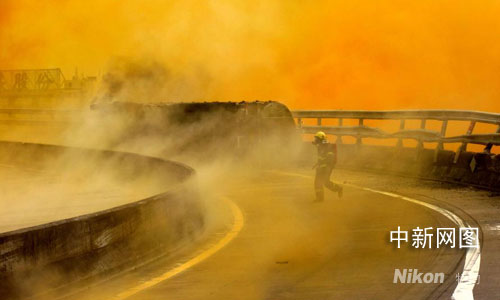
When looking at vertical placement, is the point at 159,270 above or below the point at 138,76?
below

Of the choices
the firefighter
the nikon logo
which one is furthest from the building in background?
the nikon logo

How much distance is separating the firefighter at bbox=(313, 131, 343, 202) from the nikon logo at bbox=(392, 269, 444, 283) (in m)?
8.12

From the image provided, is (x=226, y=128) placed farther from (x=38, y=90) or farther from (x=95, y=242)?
(x=38, y=90)

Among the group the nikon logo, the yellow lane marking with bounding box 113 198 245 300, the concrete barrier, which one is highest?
the concrete barrier

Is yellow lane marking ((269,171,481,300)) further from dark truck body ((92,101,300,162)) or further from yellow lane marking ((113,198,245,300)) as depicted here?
dark truck body ((92,101,300,162))

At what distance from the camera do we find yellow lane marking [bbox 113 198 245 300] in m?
9.93

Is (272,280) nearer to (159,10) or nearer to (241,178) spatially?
(241,178)

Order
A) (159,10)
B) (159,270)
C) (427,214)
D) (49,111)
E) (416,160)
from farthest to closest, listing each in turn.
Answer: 1. (49,111)
2. (159,10)
3. (416,160)
4. (427,214)
5. (159,270)

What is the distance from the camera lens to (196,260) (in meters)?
11.9

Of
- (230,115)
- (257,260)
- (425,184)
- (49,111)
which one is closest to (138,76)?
(49,111)

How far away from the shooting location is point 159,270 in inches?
439

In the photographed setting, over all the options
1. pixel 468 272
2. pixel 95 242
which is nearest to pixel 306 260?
pixel 468 272

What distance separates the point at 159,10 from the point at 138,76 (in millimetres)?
2679

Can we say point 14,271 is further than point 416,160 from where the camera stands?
No
